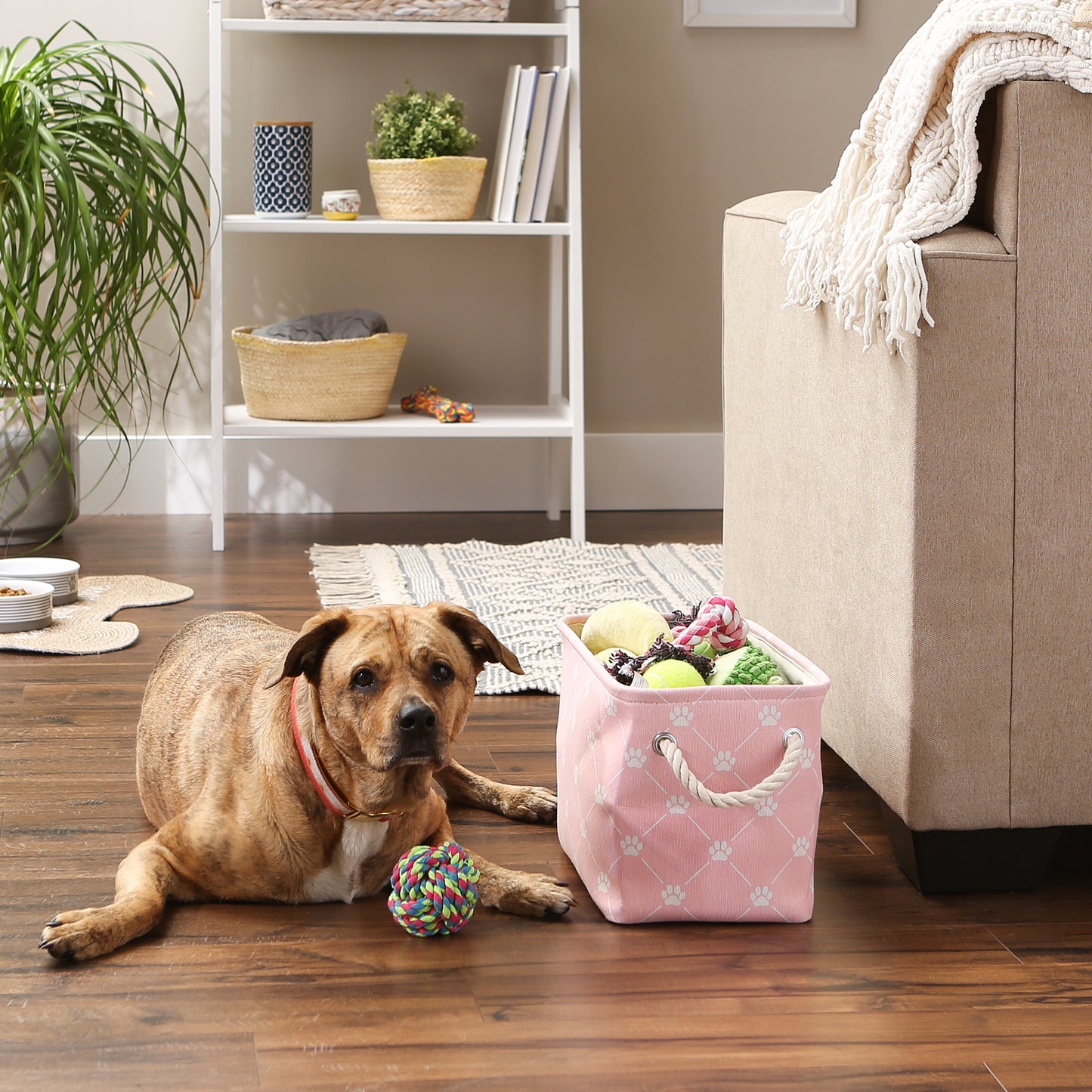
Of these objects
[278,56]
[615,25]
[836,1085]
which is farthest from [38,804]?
[615,25]

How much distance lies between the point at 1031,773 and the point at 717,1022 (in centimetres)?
42

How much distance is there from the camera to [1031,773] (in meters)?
1.36

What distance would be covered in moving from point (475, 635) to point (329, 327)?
2006 mm

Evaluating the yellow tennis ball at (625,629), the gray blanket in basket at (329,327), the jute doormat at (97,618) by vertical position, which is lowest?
the jute doormat at (97,618)

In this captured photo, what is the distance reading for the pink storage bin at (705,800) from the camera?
129 centimetres

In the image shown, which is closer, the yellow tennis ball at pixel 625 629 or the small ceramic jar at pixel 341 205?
the yellow tennis ball at pixel 625 629

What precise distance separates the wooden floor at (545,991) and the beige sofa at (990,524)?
0.38ft

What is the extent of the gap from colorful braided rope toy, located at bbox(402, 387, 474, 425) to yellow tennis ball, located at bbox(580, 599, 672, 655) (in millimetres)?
1648

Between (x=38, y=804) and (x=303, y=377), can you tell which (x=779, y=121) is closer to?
(x=303, y=377)

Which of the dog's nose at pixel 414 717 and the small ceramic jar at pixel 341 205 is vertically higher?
the small ceramic jar at pixel 341 205

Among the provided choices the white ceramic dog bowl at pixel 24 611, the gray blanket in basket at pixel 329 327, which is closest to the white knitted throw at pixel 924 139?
the white ceramic dog bowl at pixel 24 611

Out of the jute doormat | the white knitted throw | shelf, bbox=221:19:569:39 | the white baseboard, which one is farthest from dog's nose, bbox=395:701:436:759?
the white baseboard

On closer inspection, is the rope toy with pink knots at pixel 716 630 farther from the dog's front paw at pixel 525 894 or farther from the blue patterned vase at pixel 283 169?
the blue patterned vase at pixel 283 169

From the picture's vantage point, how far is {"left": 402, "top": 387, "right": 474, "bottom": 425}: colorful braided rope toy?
3139 mm
